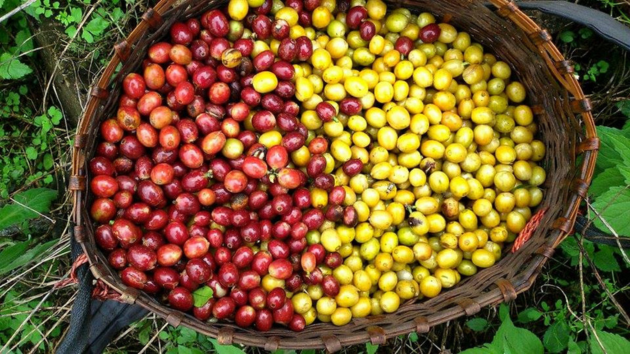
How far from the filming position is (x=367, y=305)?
11.0 ft

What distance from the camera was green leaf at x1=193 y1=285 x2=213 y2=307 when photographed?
3.08 meters

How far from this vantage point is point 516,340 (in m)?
3.22

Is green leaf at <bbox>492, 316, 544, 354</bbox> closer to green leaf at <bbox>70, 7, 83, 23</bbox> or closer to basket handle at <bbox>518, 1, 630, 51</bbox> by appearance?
basket handle at <bbox>518, 1, 630, 51</bbox>

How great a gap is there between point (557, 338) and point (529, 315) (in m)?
0.23

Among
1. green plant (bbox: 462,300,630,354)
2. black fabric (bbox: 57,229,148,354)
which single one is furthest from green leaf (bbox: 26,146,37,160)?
green plant (bbox: 462,300,630,354)

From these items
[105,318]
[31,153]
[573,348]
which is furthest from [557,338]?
[31,153]

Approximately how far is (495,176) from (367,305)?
1.25m

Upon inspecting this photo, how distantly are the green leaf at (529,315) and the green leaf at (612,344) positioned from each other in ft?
1.92

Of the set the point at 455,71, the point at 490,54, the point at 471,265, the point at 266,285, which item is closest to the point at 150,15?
the point at 266,285

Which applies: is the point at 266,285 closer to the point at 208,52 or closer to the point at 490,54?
the point at 208,52

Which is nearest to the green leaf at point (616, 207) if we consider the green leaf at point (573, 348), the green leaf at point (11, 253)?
the green leaf at point (573, 348)

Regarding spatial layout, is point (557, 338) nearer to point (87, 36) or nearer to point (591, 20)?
point (591, 20)

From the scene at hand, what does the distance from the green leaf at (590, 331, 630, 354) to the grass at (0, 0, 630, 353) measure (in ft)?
1.47

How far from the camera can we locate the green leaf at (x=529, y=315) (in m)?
3.66
